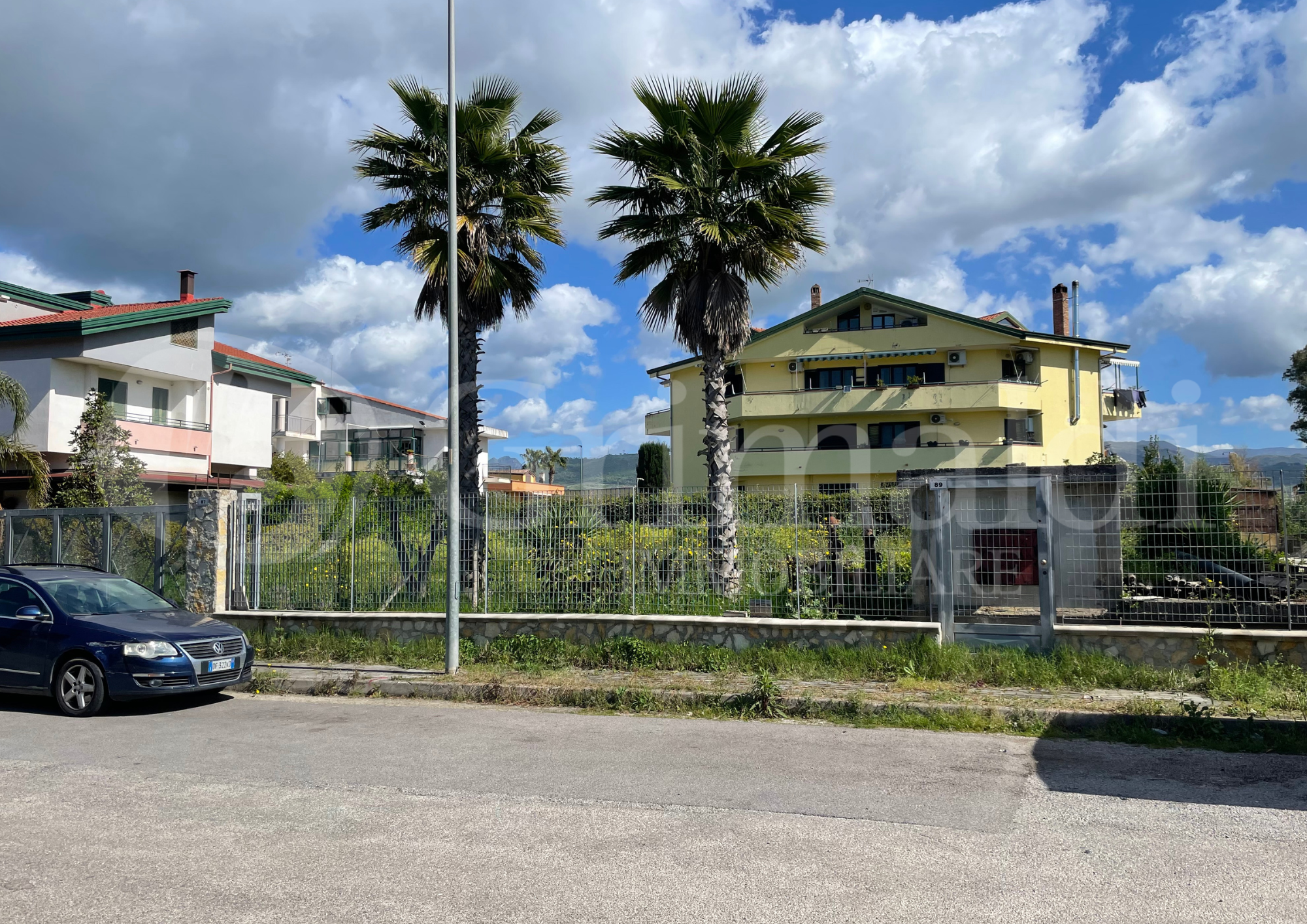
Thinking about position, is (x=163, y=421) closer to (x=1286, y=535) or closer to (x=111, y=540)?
(x=111, y=540)

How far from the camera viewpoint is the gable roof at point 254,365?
3569 cm

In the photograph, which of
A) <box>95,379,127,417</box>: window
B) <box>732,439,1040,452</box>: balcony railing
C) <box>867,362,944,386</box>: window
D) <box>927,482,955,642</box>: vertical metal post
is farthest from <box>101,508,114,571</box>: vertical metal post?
<box>867,362,944,386</box>: window

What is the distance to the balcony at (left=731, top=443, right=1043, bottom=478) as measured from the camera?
131 ft

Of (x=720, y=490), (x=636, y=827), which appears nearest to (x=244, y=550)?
(x=720, y=490)

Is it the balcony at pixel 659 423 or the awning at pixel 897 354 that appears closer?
the awning at pixel 897 354

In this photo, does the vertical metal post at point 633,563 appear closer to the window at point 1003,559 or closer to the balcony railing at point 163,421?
the window at point 1003,559

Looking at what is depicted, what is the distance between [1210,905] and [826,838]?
191 centimetres

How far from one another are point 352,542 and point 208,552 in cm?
244

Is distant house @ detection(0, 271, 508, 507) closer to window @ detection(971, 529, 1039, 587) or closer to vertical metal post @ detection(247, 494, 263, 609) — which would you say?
vertical metal post @ detection(247, 494, 263, 609)

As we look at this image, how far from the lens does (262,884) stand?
181 inches

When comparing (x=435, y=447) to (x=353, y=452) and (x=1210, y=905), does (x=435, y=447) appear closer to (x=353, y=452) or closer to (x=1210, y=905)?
(x=353, y=452)

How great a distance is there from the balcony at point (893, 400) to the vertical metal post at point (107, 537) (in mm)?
29626

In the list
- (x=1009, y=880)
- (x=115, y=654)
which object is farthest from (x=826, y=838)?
(x=115, y=654)

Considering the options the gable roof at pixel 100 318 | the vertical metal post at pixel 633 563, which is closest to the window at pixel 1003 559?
the vertical metal post at pixel 633 563
